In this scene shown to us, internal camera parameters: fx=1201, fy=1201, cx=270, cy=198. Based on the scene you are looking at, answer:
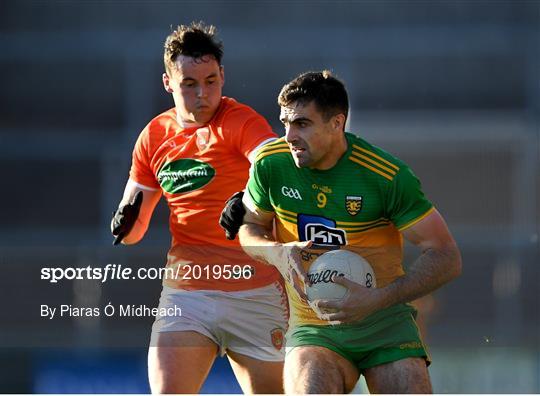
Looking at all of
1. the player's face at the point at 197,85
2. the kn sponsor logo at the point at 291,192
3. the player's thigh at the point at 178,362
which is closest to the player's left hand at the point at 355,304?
the kn sponsor logo at the point at 291,192

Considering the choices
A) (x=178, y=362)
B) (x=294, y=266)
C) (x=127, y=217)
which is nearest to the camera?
(x=294, y=266)

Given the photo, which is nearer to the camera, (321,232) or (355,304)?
(355,304)

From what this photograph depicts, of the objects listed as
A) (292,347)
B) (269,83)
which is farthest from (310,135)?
(269,83)

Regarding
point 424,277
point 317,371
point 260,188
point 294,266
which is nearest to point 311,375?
point 317,371

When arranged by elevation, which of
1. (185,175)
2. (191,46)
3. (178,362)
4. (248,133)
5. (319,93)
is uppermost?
(191,46)

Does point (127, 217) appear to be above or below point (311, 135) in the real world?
below

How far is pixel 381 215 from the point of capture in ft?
13.8

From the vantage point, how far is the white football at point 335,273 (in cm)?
407

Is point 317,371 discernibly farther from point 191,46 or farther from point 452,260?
point 191,46

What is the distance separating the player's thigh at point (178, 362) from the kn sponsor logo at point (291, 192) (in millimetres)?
797

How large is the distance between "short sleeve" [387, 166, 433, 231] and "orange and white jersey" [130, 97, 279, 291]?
2.79 feet

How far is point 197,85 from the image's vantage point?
4926mm

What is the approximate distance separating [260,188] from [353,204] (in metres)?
0.36

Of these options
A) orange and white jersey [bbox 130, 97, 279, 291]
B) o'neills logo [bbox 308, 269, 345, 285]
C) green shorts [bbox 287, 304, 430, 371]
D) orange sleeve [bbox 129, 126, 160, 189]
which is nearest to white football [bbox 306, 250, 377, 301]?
o'neills logo [bbox 308, 269, 345, 285]
